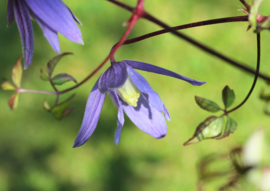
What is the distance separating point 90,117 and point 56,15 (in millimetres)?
215

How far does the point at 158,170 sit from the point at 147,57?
85 cm

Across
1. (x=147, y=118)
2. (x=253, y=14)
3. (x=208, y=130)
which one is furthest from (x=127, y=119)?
(x=253, y=14)

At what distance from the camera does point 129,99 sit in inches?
23.6

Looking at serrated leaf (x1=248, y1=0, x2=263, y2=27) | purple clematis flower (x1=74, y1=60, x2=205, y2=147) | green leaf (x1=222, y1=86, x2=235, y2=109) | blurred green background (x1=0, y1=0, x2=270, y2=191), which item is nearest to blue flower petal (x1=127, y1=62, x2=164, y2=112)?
purple clematis flower (x1=74, y1=60, x2=205, y2=147)

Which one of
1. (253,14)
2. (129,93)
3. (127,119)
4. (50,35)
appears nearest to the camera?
(253,14)

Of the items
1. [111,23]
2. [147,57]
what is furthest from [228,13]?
[111,23]

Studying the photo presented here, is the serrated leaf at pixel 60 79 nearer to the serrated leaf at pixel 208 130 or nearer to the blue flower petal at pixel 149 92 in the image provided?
the blue flower petal at pixel 149 92

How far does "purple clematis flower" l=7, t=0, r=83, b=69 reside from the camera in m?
0.47

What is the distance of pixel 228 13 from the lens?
2.21 meters

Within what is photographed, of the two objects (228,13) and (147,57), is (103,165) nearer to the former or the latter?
(147,57)

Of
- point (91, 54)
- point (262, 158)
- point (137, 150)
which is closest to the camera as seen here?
point (262, 158)

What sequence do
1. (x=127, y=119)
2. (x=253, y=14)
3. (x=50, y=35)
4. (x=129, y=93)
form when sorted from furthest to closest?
(x=127, y=119) < (x=129, y=93) < (x=50, y=35) < (x=253, y=14)

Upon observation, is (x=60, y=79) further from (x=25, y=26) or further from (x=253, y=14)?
(x=253, y=14)

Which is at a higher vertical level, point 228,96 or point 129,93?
point 228,96
